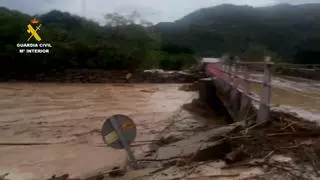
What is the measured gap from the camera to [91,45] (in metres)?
27.3

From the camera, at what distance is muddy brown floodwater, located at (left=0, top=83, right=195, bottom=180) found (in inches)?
282

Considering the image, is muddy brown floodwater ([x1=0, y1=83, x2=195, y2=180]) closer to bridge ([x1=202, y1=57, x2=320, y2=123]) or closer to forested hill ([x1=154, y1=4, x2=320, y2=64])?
bridge ([x1=202, y1=57, x2=320, y2=123])

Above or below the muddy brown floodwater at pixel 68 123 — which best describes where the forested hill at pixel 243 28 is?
above

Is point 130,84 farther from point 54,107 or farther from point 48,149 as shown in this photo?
point 48,149

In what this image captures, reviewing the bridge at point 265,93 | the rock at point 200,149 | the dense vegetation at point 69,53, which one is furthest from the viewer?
the dense vegetation at point 69,53

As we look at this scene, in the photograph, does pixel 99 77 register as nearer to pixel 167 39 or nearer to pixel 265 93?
pixel 265 93

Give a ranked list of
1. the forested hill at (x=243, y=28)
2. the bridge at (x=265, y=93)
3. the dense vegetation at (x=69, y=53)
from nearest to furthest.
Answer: the bridge at (x=265, y=93), the dense vegetation at (x=69, y=53), the forested hill at (x=243, y=28)

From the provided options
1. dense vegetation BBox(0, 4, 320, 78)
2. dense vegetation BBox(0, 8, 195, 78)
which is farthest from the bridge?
dense vegetation BBox(0, 8, 195, 78)

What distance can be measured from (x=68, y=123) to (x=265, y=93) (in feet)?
24.0

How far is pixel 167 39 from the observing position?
46.4 metres

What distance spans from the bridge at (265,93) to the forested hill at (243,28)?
23.5 metres

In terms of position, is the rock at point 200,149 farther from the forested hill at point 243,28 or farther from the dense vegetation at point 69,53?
the forested hill at point 243,28

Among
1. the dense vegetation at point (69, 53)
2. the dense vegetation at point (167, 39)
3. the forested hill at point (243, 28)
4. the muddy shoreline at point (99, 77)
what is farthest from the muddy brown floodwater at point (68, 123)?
the forested hill at point (243, 28)

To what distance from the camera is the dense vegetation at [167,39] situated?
2586cm
